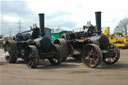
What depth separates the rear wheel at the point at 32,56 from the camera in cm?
809

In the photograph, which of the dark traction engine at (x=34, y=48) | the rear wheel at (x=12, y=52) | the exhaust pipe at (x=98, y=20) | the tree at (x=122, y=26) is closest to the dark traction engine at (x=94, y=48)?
the exhaust pipe at (x=98, y=20)

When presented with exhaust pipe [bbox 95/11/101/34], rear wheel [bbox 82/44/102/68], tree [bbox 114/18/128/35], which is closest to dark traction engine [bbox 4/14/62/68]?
rear wheel [bbox 82/44/102/68]

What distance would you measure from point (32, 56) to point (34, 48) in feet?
1.32

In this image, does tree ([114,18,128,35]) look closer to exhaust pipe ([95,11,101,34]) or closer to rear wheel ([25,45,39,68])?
exhaust pipe ([95,11,101,34])

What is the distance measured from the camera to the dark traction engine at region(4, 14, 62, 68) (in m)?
8.52

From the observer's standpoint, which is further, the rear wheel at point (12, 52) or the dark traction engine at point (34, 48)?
the rear wheel at point (12, 52)

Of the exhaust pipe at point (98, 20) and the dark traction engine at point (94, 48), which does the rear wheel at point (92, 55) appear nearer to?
the dark traction engine at point (94, 48)

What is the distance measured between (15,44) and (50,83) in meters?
5.75

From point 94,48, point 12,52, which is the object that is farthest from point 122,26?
point 94,48

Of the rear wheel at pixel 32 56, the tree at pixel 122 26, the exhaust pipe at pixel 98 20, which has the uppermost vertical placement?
the tree at pixel 122 26

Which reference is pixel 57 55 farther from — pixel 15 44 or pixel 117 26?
pixel 117 26

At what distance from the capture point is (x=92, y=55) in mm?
8406

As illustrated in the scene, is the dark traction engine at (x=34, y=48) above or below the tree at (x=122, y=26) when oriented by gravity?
below

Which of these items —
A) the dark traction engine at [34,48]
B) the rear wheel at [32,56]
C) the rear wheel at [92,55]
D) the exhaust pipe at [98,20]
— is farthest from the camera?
the exhaust pipe at [98,20]
